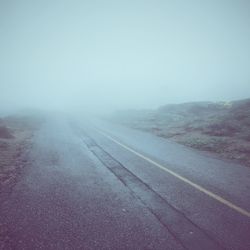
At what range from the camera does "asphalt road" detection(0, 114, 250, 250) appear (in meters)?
3.78

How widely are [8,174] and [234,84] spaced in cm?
10562

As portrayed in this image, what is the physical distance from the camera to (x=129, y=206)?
5090 millimetres

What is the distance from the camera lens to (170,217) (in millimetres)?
4520

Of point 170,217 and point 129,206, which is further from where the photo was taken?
point 129,206

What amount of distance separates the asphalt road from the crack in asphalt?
2 centimetres

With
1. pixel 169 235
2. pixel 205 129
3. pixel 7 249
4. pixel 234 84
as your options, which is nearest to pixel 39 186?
pixel 7 249

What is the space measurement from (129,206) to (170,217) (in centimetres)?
99

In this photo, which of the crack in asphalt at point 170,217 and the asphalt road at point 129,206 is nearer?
the crack in asphalt at point 170,217

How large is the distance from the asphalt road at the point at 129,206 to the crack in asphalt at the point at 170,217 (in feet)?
0.05

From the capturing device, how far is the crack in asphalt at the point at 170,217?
366cm

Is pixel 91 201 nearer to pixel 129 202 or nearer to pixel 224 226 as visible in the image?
pixel 129 202

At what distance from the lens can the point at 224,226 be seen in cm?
415

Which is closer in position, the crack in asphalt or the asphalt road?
the crack in asphalt

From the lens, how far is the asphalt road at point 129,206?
12.4 feet
